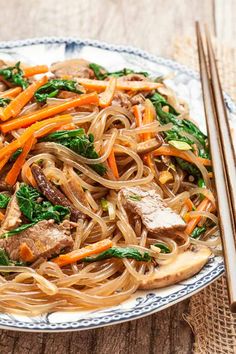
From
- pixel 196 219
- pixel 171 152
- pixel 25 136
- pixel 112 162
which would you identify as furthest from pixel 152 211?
pixel 25 136

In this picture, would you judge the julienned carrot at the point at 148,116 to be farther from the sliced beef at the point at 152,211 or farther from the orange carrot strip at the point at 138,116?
the sliced beef at the point at 152,211

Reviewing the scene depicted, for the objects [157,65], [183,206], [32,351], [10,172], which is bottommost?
[32,351]

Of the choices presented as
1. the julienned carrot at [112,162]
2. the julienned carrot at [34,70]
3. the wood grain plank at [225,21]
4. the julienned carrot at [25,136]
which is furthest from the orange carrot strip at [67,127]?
the wood grain plank at [225,21]

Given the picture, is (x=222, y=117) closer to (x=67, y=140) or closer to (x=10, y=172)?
(x=67, y=140)

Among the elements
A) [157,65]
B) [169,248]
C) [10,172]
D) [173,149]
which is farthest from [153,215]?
[157,65]

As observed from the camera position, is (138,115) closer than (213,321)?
No

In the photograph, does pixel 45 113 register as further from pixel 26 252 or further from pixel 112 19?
pixel 112 19

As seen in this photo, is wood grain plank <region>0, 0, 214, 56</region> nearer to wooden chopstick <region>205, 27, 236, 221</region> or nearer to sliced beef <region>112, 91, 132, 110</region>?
wooden chopstick <region>205, 27, 236, 221</region>
